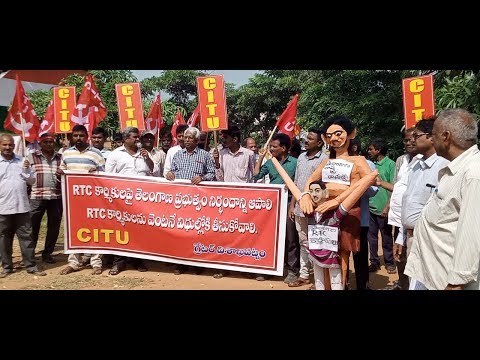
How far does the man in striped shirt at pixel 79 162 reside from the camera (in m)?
5.92

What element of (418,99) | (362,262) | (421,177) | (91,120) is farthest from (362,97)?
(421,177)

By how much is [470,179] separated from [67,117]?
680 centimetres

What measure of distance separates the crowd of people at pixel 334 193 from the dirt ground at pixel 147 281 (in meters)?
0.12

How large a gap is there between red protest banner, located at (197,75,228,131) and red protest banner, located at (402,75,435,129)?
2.72m

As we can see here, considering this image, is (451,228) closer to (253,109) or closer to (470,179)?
(470,179)

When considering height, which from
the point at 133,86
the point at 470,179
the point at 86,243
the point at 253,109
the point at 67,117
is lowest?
the point at 86,243

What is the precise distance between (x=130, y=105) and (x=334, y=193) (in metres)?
4.90

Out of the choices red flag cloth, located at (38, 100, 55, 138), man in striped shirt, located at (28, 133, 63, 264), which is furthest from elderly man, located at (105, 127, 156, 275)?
Result: red flag cloth, located at (38, 100, 55, 138)

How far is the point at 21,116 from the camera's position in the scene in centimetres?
630

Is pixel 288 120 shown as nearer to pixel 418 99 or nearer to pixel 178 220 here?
pixel 418 99

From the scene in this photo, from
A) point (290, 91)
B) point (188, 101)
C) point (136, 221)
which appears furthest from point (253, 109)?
point (136, 221)

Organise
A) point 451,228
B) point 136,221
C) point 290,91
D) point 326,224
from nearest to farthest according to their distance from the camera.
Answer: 1. point 451,228
2. point 326,224
3. point 136,221
4. point 290,91

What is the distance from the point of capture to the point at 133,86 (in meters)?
7.67

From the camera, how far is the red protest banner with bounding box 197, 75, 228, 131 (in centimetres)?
648
